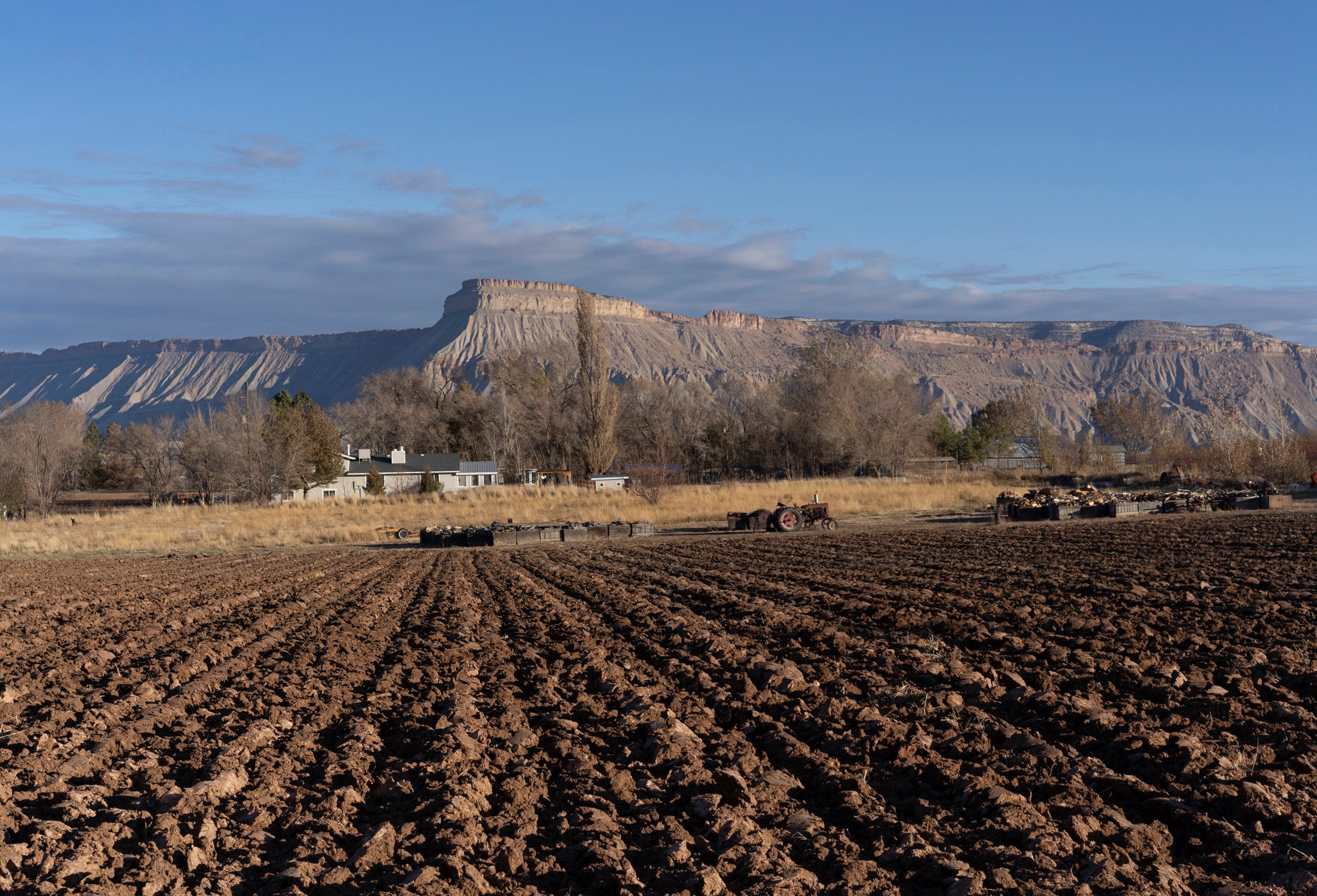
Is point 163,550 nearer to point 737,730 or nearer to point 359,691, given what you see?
point 359,691

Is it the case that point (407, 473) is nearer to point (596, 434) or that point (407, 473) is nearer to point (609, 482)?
point (596, 434)

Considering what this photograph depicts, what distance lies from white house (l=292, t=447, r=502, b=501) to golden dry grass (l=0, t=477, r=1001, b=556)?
10364 mm

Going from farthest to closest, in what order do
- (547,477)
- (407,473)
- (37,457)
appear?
(547,477) < (407,473) < (37,457)

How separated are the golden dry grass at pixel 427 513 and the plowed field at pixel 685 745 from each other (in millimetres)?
21893

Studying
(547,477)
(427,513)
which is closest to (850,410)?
(547,477)

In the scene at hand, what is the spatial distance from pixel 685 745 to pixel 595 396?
58.5 m

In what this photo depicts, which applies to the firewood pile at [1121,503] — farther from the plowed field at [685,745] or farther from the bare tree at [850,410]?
the bare tree at [850,410]

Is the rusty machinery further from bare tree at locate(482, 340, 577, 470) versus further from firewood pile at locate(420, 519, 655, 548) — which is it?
bare tree at locate(482, 340, 577, 470)

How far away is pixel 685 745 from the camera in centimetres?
696

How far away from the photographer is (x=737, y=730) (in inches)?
291

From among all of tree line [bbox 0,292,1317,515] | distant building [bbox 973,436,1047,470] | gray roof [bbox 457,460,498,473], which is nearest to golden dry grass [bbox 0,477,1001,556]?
tree line [bbox 0,292,1317,515]

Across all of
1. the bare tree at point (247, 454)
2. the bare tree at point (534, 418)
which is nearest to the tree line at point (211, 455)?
the bare tree at point (247, 454)

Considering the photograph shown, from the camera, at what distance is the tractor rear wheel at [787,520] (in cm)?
3203

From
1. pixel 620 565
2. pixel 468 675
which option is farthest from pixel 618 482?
pixel 468 675
